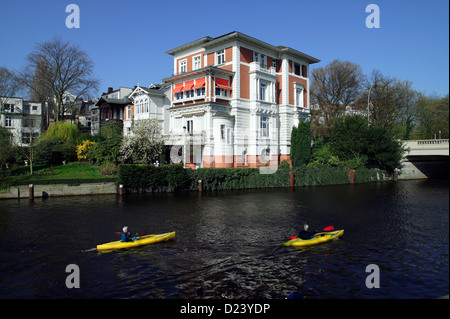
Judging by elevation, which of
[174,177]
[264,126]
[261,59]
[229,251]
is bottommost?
[229,251]

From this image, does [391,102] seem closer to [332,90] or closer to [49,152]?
[332,90]

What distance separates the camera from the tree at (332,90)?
64.4 meters

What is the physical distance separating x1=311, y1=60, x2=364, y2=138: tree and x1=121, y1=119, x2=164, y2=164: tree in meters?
33.8

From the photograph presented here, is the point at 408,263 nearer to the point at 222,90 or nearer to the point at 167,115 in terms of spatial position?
the point at 222,90

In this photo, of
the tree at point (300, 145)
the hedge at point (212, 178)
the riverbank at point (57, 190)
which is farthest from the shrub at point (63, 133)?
the tree at point (300, 145)

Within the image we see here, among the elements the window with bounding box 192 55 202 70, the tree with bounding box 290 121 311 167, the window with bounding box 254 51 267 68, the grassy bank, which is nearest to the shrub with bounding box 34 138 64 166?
the grassy bank

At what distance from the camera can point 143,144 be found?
42594 mm

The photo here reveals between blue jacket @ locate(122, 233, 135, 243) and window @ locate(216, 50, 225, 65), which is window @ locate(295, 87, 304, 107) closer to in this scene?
window @ locate(216, 50, 225, 65)

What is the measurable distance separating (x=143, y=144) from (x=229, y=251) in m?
27.9

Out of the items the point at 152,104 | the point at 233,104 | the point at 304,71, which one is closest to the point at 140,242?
the point at 233,104

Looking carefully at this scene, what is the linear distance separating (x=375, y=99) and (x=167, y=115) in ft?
126

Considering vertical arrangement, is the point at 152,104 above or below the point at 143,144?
above

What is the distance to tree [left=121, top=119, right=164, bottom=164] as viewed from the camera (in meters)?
42.2
